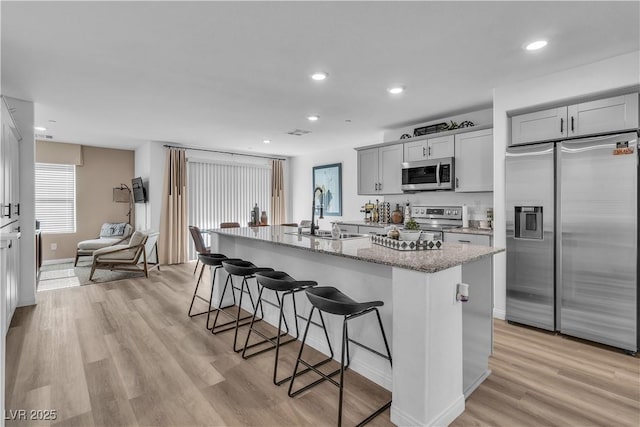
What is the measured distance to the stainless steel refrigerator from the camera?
106 inches

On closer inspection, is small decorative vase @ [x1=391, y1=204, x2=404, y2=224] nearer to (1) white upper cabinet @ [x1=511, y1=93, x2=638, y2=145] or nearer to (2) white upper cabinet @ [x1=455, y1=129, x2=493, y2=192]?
(2) white upper cabinet @ [x1=455, y1=129, x2=493, y2=192]

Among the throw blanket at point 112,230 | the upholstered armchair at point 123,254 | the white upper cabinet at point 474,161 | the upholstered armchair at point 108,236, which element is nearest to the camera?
the white upper cabinet at point 474,161

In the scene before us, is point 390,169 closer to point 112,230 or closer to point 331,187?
point 331,187

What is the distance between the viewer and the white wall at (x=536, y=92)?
2732 mm

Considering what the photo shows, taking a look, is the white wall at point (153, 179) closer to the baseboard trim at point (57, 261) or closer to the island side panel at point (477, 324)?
the baseboard trim at point (57, 261)

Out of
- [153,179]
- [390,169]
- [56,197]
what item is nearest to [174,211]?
[153,179]

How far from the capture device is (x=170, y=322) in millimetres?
3449

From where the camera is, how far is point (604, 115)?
9.35 feet

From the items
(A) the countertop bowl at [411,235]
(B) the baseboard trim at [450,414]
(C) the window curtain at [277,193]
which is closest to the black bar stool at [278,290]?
(A) the countertop bowl at [411,235]

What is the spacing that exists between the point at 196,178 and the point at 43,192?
2965mm

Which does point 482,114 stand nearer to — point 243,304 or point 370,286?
point 370,286

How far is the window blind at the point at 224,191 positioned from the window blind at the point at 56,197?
2434 mm

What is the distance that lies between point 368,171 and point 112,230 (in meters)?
5.50

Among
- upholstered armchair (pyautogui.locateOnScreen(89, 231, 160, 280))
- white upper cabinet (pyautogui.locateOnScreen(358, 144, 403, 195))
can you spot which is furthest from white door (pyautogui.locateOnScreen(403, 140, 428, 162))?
upholstered armchair (pyautogui.locateOnScreen(89, 231, 160, 280))
